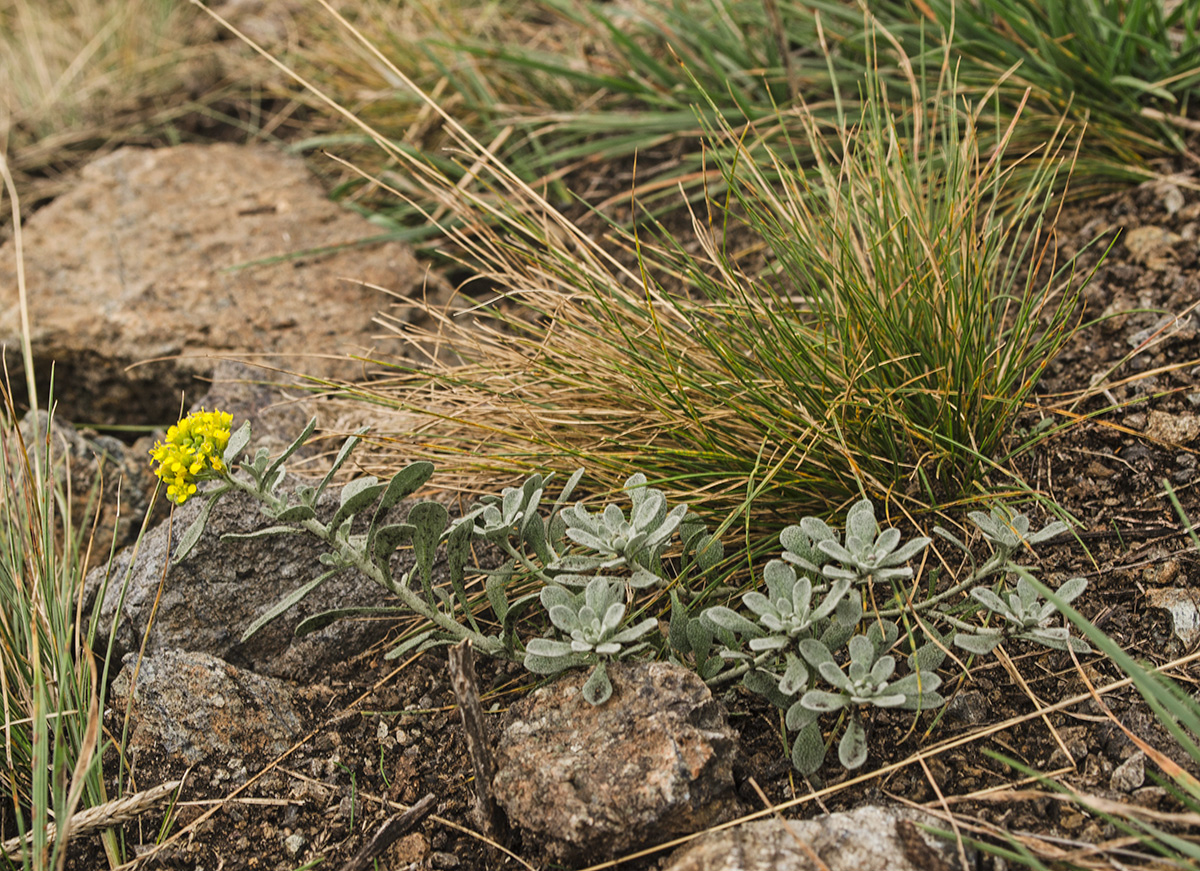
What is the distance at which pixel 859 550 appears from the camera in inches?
49.8

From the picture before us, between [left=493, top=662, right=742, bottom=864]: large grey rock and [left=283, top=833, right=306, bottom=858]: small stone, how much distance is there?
0.30 metres

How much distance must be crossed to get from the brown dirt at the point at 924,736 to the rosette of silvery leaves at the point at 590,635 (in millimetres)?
204

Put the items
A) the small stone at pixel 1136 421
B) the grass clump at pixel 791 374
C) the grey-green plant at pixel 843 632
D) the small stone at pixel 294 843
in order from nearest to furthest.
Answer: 1. the grey-green plant at pixel 843 632
2. the small stone at pixel 294 843
3. the grass clump at pixel 791 374
4. the small stone at pixel 1136 421

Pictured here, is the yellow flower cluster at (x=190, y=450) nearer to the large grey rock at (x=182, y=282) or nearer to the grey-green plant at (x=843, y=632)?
the grey-green plant at (x=843, y=632)

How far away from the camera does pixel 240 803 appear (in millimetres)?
1393

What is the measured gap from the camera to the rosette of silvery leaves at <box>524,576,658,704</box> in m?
1.25

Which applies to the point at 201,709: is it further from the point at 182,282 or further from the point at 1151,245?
the point at 1151,245

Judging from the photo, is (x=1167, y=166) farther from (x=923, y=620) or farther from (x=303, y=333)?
(x=303, y=333)

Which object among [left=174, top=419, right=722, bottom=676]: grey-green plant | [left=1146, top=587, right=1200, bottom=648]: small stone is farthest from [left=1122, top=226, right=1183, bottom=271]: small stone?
[left=174, top=419, right=722, bottom=676]: grey-green plant

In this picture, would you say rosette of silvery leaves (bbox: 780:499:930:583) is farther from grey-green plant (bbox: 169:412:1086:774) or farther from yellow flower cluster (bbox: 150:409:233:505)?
yellow flower cluster (bbox: 150:409:233:505)

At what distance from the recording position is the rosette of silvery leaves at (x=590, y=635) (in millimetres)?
1246

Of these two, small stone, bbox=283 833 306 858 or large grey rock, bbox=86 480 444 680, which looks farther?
large grey rock, bbox=86 480 444 680

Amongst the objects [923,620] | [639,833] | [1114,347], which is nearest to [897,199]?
[1114,347]

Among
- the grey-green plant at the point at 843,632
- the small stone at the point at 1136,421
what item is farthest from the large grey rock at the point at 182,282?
the small stone at the point at 1136,421
